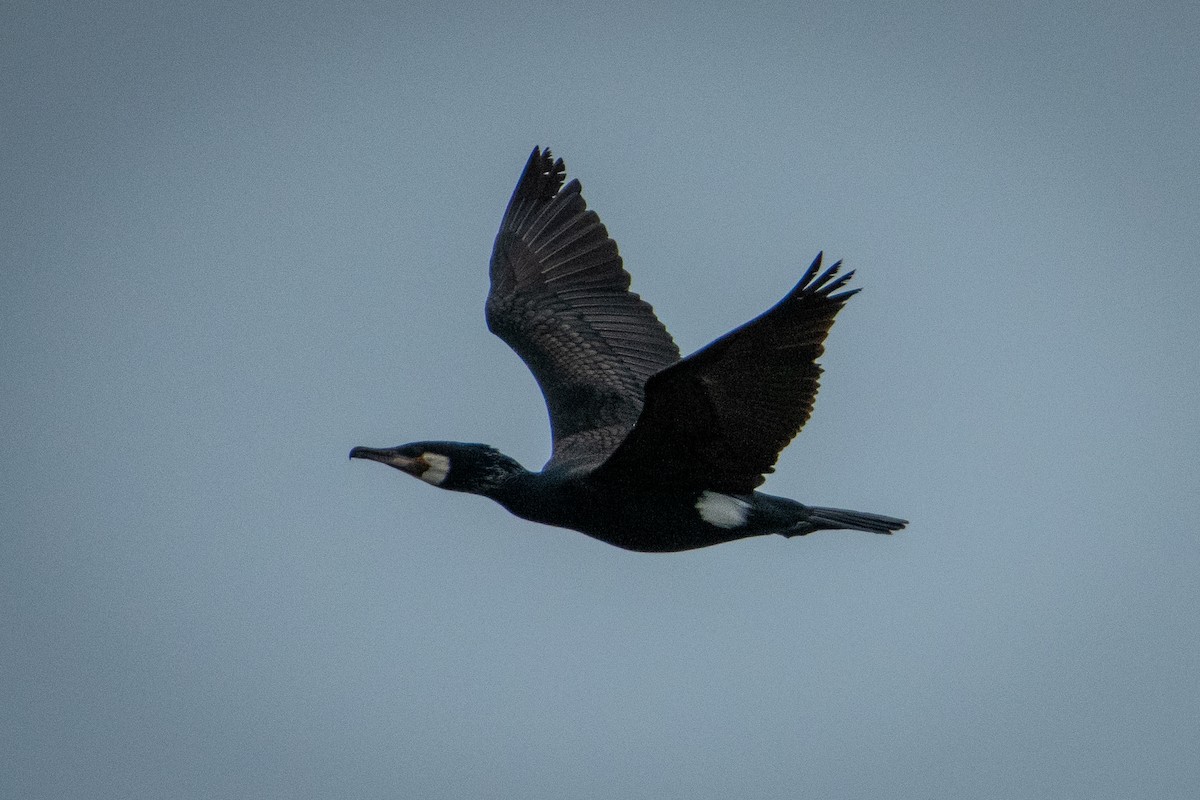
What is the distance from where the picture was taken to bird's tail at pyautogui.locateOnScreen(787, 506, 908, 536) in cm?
946

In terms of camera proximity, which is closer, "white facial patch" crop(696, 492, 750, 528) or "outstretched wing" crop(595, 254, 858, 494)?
"outstretched wing" crop(595, 254, 858, 494)

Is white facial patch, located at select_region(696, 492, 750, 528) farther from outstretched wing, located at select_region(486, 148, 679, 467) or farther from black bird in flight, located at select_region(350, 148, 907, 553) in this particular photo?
outstretched wing, located at select_region(486, 148, 679, 467)

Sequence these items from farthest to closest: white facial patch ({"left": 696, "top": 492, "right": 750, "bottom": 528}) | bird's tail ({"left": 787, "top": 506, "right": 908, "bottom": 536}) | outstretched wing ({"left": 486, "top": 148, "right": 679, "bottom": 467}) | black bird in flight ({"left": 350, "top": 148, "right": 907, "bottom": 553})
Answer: outstretched wing ({"left": 486, "top": 148, "right": 679, "bottom": 467}), bird's tail ({"left": 787, "top": 506, "right": 908, "bottom": 536}), white facial patch ({"left": 696, "top": 492, "right": 750, "bottom": 528}), black bird in flight ({"left": 350, "top": 148, "right": 907, "bottom": 553})

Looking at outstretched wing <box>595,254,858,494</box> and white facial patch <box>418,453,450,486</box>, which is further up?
outstretched wing <box>595,254,858,494</box>

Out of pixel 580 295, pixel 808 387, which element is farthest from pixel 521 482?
pixel 580 295

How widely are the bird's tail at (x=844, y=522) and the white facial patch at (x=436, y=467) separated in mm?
2041

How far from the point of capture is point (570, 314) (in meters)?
11.9

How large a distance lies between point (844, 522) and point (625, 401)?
2.11 m

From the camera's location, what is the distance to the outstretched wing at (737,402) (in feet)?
26.0

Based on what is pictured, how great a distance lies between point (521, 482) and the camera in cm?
941

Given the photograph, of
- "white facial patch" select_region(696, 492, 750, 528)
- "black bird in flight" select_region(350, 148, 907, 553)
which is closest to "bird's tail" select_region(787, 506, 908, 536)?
"black bird in flight" select_region(350, 148, 907, 553)

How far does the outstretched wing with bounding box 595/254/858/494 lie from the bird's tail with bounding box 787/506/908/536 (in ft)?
2.19

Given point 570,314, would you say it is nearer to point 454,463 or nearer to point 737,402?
point 454,463

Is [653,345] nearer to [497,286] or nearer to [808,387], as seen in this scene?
[497,286]
